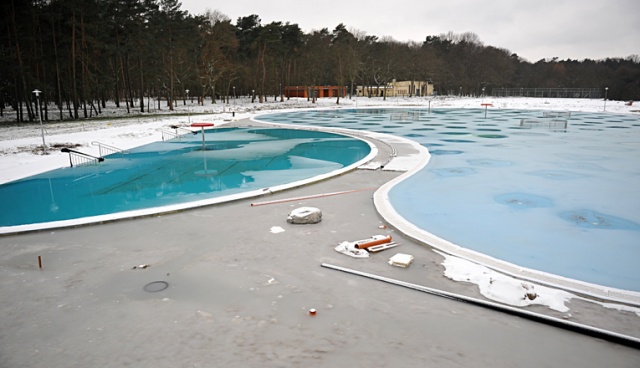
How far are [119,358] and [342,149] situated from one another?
19360mm

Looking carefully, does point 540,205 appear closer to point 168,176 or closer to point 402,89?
point 168,176

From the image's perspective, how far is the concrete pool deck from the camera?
4.46 m

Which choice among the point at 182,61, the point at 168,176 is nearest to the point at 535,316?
the point at 168,176

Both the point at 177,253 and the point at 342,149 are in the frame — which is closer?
the point at 177,253

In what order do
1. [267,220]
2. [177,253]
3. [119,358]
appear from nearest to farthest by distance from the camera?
[119,358], [177,253], [267,220]

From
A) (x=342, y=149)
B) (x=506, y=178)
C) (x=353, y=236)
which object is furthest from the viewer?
(x=342, y=149)

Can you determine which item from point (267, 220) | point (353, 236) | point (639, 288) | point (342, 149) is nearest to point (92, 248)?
point (267, 220)

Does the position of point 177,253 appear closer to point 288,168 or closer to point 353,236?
point 353,236

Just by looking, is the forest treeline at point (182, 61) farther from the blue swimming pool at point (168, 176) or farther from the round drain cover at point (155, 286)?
the round drain cover at point (155, 286)

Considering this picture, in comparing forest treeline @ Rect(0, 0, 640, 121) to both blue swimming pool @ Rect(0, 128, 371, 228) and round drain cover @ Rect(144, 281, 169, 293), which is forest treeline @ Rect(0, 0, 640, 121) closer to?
blue swimming pool @ Rect(0, 128, 371, 228)

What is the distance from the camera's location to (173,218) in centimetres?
966

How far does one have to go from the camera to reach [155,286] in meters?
6.12

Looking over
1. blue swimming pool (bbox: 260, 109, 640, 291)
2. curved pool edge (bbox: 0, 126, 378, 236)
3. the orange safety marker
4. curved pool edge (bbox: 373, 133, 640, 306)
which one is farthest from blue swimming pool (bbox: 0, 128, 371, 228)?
the orange safety marker

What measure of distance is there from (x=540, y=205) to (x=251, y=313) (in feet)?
30.2
